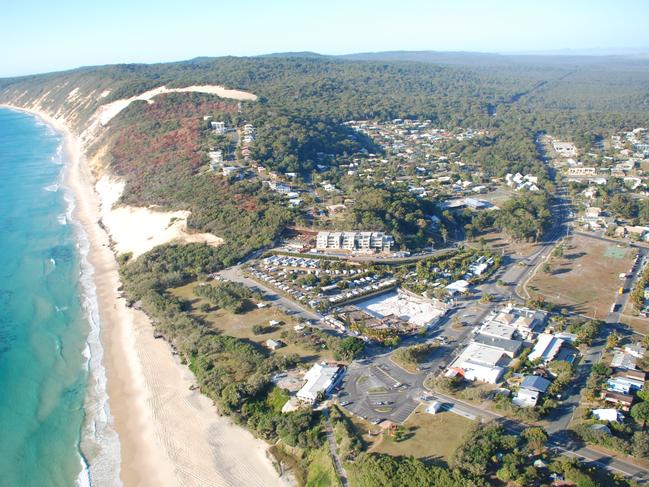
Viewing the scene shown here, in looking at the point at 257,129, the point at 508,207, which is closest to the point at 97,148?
the point at 257,129

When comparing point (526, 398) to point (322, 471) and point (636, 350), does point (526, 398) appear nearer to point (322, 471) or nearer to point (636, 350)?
point (636, 350)

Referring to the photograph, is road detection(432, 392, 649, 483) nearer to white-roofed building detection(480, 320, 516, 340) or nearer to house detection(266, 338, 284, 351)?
white-roofed building detection(480, 320, 516, 340)

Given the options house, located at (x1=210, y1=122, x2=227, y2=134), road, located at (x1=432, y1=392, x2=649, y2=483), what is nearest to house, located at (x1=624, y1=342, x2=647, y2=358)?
road, located at (x1=432, y1=392, x2=649, y2=483)

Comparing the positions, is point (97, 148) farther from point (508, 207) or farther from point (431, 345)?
point (431, 345)

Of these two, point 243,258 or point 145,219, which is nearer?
point 243,258

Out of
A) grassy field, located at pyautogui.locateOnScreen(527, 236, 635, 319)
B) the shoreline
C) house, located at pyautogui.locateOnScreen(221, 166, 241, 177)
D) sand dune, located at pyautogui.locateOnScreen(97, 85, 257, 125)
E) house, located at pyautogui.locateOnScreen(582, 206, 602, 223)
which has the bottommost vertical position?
the shoreline

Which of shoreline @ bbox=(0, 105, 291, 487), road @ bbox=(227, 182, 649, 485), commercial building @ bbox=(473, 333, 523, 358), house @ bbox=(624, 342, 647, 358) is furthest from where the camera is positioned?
commercial building @ bbox=(473, 333, 523, 358)

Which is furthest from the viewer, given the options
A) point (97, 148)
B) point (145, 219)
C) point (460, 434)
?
point (97, 148)
